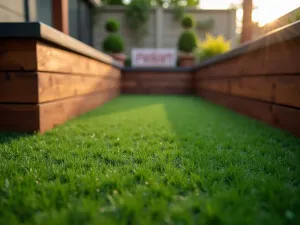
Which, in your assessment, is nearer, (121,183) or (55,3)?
(121,183)

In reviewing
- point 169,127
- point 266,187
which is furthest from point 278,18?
point 266,187

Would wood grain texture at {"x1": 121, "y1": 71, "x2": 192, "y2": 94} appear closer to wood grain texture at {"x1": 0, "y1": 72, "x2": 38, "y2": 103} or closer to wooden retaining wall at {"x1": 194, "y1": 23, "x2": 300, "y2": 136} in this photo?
wooden retaining wall at {"x1": 194, "y1": 23, "x2": 300, "y2": 136}

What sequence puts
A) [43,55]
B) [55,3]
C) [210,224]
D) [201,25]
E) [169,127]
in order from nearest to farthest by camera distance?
[210,224] → [43,55] → [169,127] → [55,3] → [201,25]

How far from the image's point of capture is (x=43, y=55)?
4.87 ft

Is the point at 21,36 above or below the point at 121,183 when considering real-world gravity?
above

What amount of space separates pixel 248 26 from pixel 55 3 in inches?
89.6

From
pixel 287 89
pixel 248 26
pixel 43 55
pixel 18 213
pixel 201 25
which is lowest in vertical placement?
pixel 18 213

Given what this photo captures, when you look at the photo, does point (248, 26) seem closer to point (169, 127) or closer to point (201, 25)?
point (169, 127)

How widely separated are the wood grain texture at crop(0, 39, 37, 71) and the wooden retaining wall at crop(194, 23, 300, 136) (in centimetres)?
153

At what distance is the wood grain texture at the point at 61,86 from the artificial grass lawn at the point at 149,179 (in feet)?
0.96

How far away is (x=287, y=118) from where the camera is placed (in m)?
1.51

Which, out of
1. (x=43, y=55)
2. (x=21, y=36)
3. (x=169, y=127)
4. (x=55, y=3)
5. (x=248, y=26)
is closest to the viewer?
(x=21, y=36)

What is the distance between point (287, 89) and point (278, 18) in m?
0.64

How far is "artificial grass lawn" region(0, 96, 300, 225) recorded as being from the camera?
0.60 meters
